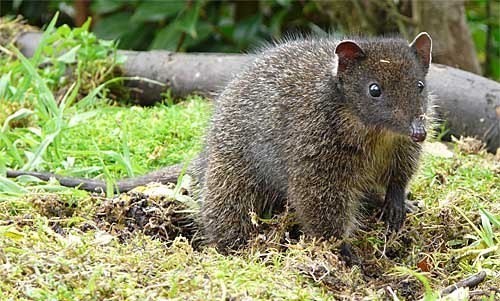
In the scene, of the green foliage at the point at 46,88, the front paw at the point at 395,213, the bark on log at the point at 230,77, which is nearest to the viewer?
the front paw at the point at 395,213

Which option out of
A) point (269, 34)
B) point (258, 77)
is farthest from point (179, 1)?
point (258, 77)

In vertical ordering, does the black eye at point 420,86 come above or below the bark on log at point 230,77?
above

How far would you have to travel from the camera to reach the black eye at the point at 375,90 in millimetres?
4461

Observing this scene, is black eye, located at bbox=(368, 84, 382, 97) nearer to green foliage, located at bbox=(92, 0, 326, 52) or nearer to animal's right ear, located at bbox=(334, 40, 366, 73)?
animal's right ear, located at bbox=(334, 40, 366, 73)

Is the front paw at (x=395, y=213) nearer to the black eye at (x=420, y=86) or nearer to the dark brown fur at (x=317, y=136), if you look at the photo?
the dark brown fur at (x=317, y=136)

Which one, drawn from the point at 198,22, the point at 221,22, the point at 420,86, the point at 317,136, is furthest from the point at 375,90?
the point at 221,22

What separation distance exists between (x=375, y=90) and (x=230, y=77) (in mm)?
1757

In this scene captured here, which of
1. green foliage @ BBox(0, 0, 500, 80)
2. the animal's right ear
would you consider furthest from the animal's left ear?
green foliage @ BBox(0, 0, 500, 80)

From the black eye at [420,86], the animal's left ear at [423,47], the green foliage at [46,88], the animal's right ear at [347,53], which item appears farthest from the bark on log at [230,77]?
the black eye at [420,86]

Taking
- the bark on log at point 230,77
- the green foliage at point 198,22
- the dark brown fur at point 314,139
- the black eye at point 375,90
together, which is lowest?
the green foliage at point 198,22

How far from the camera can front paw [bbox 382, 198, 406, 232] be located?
4.89 meters

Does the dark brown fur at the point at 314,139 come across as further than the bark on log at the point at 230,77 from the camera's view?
No

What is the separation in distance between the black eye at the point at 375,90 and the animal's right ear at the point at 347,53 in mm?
169

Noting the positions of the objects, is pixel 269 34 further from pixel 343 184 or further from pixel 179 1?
pixel 343 184
